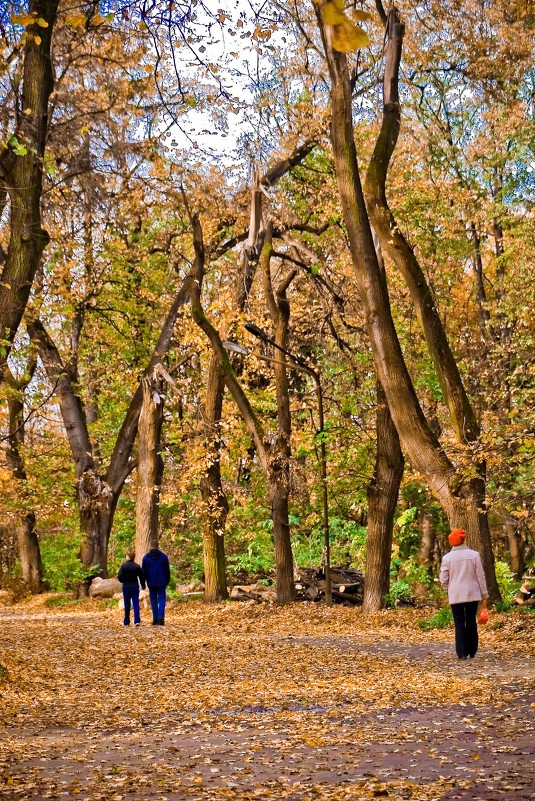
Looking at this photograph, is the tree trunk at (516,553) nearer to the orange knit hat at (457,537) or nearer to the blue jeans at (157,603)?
the blue jeans at (157,603)

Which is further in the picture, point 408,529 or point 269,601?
point 408,529

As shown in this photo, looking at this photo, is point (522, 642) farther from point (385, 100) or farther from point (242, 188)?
point (242, 188)

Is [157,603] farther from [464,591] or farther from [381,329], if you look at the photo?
[464,591]

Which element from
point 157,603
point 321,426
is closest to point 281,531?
point 321,426

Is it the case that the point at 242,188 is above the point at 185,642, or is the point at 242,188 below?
above

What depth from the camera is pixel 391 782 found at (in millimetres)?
5711

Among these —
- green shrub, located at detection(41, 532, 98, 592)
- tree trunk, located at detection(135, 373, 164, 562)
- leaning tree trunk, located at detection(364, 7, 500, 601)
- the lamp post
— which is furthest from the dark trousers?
green shrub, located at detection(41, 532, 98, 592)

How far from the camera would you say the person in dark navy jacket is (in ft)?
64.1

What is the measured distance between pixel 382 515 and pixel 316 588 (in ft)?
15.7

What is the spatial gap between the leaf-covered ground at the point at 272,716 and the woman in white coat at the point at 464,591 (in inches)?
13.5

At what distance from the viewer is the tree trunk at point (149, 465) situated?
1010 inches

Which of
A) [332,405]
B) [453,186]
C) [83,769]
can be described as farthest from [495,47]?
[83,769]

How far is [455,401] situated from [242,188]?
9825mm

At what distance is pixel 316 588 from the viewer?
24094mm
